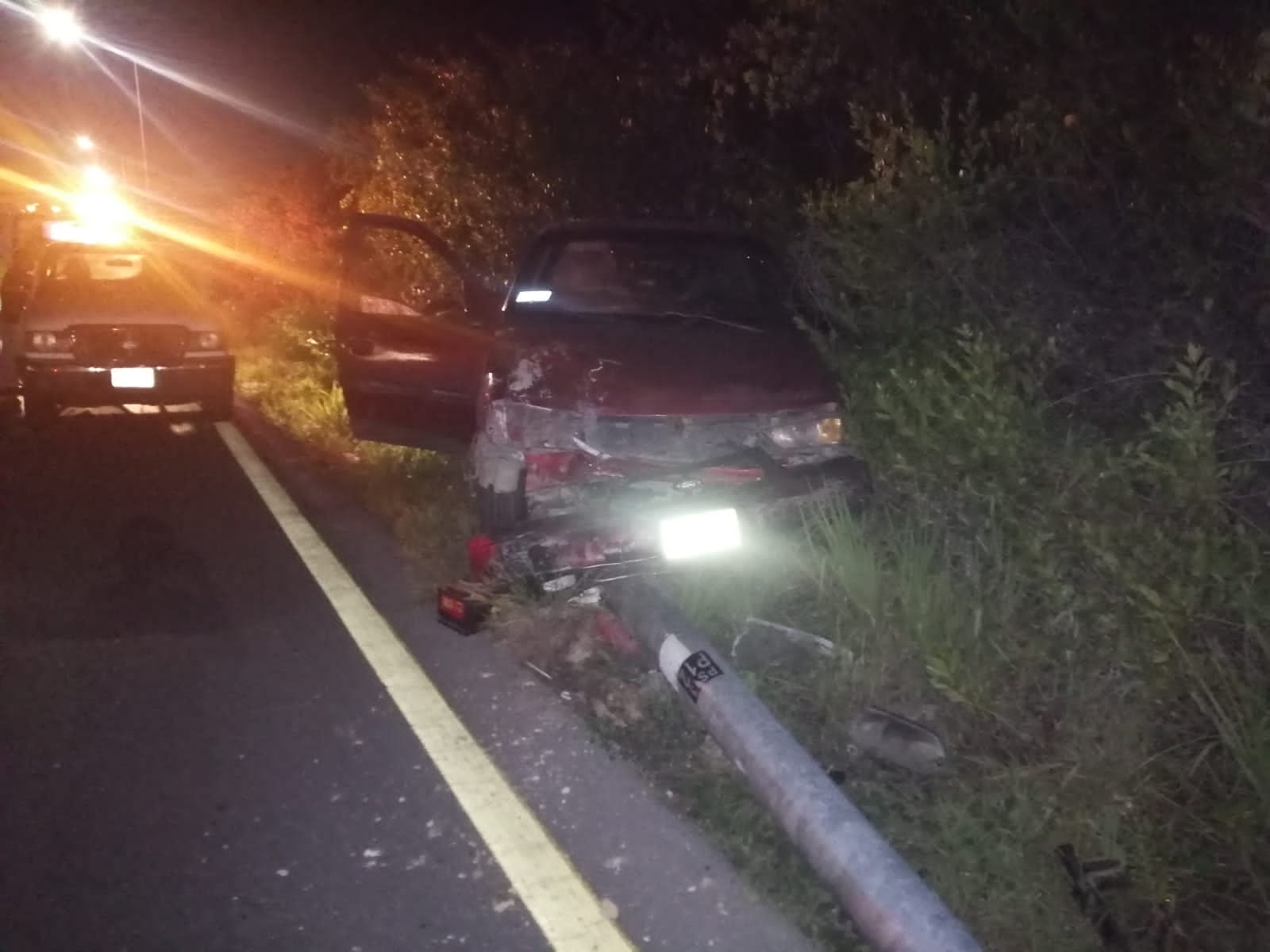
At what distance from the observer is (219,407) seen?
35.0 feet

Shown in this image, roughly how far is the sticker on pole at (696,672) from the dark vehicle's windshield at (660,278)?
2.61 m

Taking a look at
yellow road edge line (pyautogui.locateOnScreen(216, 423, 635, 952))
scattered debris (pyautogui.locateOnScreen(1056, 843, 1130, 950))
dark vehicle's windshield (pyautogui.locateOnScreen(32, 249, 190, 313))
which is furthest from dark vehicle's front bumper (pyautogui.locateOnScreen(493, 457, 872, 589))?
dark vehicle's windshield (pyautogui.locateOnScreen(32, 249, 190, 313))

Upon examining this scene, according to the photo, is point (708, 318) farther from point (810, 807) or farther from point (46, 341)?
point (46, 341)

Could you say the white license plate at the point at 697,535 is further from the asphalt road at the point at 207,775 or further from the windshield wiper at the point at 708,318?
the windshield wiper at the point at 708,318

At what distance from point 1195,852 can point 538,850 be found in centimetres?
182

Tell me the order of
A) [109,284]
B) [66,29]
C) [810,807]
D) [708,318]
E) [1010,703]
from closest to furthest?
[810,807]
[1010,703]
[708,318]
[109,284]
[66,29]

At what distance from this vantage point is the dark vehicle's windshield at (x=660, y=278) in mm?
6688

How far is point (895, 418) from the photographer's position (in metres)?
4.75

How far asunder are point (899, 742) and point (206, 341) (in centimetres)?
791

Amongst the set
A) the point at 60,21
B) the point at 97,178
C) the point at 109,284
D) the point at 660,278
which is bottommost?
the point at 660,278

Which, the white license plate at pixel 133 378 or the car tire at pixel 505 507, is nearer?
the car tire at pixel 505 507

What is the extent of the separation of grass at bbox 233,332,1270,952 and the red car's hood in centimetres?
62

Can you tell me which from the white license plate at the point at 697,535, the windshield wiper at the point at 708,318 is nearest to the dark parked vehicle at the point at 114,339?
the windshield wiper at the point at 708,318

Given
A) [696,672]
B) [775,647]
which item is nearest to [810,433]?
[775,647]
